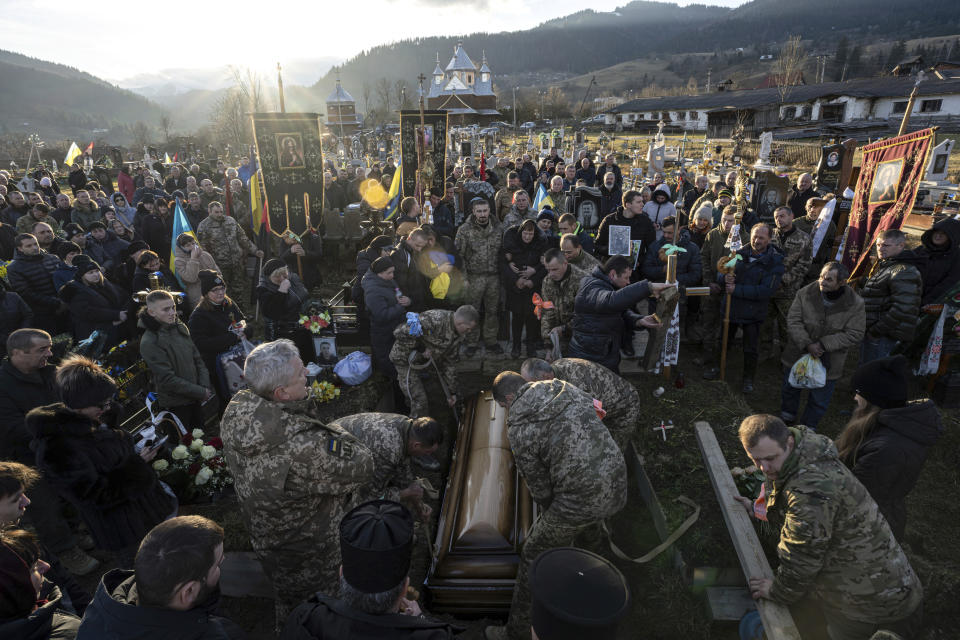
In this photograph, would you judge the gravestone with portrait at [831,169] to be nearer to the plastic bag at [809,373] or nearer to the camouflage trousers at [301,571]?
the plastic bag at [809,373]

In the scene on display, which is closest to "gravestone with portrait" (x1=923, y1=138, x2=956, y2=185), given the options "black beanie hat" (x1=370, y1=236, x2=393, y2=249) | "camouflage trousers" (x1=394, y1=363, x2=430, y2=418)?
"black beanie hat" (x1=370, y1=236, x2=393, y2=249)

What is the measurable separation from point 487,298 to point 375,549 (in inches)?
213

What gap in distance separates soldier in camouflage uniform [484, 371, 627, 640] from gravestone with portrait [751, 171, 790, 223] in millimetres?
9926

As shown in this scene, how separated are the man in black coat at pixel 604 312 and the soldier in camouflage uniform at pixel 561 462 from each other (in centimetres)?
143

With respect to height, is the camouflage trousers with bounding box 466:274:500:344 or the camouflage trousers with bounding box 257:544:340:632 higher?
the camouflage trousers with bounding box 466:274:500:344

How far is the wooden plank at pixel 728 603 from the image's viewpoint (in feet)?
11.1

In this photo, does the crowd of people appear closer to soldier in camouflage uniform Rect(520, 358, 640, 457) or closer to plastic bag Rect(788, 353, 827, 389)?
soldier in camouflage uniform Rect(520, 358, 640, 457)

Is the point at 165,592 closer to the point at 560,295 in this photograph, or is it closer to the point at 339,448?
the point at 339,448

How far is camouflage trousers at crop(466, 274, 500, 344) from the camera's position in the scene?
707 cm

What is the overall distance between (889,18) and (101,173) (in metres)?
199

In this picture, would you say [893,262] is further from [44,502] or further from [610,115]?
[610,115]

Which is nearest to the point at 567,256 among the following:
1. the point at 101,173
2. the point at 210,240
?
the point at 210,240

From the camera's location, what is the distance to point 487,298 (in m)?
7.19

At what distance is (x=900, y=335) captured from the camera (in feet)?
17.4
